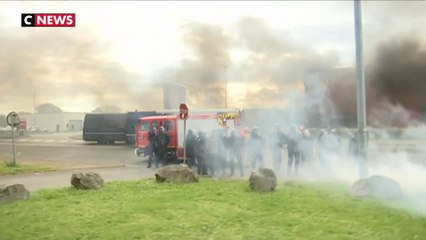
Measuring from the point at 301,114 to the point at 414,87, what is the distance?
Answer: 191 inches

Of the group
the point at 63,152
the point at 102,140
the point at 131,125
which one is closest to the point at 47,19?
the point at 63,152

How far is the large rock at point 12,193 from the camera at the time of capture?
7.83m

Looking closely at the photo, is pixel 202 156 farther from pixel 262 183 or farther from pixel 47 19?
pixel 47 19

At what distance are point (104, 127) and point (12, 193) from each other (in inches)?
899

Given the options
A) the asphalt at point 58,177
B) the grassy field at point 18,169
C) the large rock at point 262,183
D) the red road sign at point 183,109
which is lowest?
the asphalt at point 58,177

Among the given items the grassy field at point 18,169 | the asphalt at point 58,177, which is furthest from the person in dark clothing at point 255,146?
the grassy field at point 18,169

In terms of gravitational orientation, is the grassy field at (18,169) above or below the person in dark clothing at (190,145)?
below

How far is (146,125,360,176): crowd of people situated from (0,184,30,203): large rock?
5.90 meters

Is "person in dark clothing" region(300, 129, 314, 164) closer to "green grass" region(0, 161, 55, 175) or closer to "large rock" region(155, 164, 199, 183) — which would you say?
"large rock" region(155, 164, 199, 183)

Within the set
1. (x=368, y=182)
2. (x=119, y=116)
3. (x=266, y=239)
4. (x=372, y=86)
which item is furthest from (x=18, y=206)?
(x=119, y=116)

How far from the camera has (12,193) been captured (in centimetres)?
795

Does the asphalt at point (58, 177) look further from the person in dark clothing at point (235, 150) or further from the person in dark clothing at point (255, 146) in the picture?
the person in dark clothing at point (255, 146)

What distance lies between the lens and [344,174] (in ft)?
39.9

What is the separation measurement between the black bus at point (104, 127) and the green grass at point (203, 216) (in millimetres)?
21339
